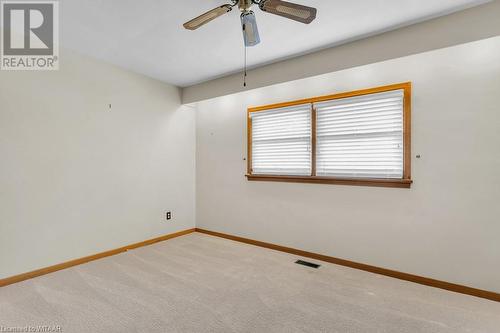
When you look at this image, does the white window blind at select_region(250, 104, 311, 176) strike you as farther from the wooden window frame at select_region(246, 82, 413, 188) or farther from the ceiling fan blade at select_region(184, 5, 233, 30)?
the ceiling fan blade at select_region(184, 5, 233, 30)

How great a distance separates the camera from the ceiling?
84.0 inches

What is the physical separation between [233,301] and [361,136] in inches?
88.2

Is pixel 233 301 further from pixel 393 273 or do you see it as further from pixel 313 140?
pixel 313 140

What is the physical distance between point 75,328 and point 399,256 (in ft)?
10.1

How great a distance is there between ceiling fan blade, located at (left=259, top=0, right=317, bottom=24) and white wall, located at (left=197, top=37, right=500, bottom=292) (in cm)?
150

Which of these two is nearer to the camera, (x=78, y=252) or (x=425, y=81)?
(x=425, y=81)

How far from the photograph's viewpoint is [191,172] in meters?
4.63

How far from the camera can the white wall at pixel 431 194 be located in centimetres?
232

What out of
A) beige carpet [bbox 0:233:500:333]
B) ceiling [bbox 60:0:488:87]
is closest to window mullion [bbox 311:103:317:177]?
ceiling [bbox 60:0:488:87]

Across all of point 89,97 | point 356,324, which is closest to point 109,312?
point 356,324

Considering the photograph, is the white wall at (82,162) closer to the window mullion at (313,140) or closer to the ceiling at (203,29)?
the ceiling at (203,29)

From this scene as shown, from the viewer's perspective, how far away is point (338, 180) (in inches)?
122

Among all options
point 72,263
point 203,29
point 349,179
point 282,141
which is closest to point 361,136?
point 349,179

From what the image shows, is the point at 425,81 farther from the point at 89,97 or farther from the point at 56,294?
the point at 56,294
